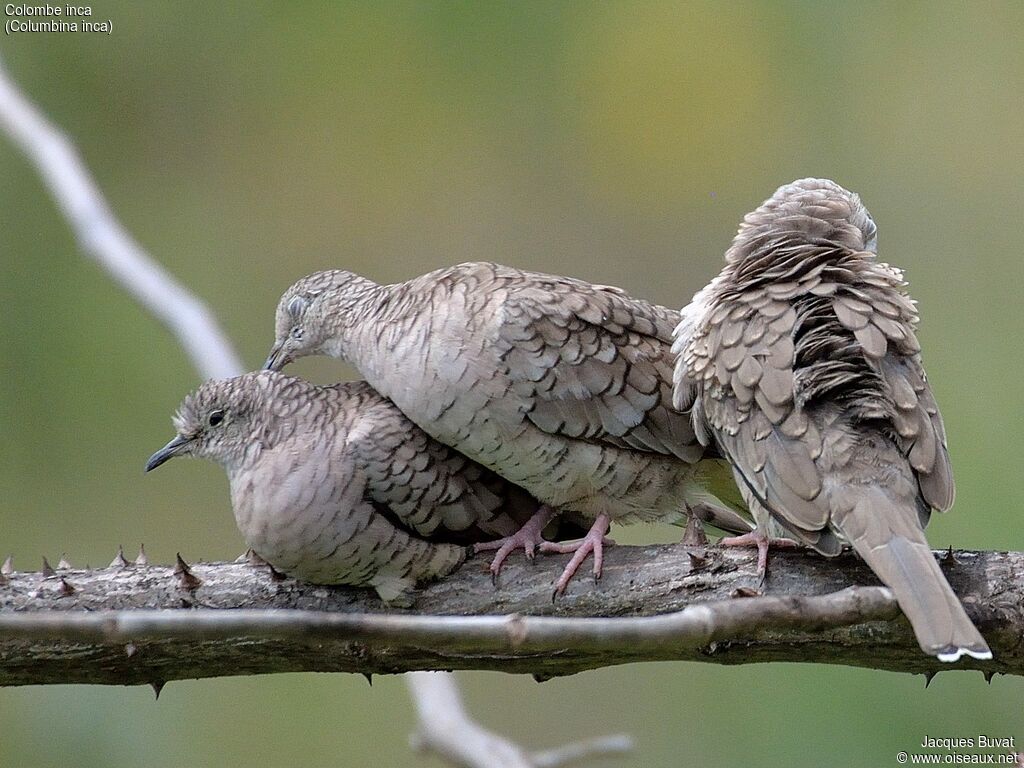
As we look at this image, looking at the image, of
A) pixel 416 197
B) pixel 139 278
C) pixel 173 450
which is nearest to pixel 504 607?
pixel 173 450

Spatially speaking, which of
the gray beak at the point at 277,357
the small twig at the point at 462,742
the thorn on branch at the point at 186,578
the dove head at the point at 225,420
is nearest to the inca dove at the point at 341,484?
the dove head at the point at 225,420

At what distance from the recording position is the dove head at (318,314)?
86.9 inches

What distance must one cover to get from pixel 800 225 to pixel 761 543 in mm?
560

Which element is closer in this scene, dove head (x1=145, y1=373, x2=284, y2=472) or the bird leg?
the bird leg

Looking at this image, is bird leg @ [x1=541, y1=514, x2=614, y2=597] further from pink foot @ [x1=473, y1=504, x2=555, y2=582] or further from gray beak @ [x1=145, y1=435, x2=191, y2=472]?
gray beak @ [x1=145, y1=435, x2=191, y2=472]

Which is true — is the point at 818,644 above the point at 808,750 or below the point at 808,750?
above

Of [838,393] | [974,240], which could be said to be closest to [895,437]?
[838,393]

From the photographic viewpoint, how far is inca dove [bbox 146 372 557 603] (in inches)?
71.1

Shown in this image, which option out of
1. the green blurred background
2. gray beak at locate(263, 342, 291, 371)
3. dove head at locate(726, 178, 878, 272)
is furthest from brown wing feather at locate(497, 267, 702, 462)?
the green blurred background

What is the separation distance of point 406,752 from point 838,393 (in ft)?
9.44

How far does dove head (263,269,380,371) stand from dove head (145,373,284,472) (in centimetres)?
21

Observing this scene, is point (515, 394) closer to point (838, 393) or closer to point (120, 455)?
point (838, 393)

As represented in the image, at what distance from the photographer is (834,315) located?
5.91 ft

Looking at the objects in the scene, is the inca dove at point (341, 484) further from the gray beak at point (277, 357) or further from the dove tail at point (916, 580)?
the dove tail at point (916, 580)
